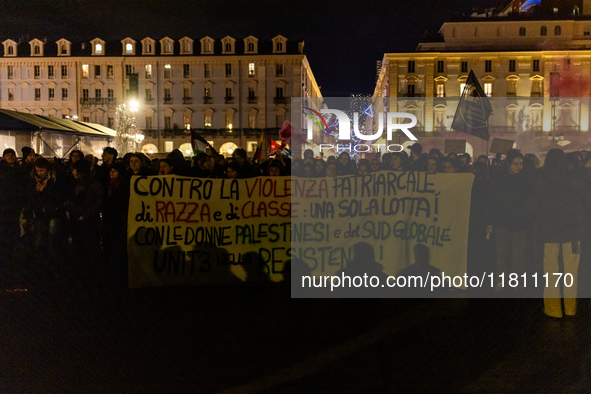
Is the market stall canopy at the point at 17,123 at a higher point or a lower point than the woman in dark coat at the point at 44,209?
higher

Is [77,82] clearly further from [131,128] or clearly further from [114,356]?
[114,356]

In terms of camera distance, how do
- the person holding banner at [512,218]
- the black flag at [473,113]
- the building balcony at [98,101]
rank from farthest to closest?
the building balcony at [98,101], the black flag at [473,113], the person holding banner at [512,218]

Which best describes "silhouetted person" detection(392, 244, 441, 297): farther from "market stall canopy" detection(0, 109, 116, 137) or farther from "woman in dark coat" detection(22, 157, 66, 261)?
"market stall canopy" detection(0, 109, 116, 137)

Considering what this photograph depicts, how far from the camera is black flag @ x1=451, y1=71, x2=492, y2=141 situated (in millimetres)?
11258

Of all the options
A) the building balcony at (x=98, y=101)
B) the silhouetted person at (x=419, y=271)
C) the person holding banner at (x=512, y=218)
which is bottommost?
the silhouetted person at (x=419, y=271)

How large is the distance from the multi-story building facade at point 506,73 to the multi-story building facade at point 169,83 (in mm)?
13863

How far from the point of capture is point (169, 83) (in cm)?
6253

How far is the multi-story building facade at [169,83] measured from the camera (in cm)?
6138

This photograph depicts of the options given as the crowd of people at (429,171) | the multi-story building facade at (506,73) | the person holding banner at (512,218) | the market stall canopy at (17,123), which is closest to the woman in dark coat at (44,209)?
the crowd of people at (429,171)

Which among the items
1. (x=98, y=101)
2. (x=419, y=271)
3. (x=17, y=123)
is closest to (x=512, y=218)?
(x=419, y=271)

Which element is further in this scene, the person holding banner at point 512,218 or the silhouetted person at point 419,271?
the silhouetted person at point 419,271

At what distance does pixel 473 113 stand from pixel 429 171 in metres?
5.20

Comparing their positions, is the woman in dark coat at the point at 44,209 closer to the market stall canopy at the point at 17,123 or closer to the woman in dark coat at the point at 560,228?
the woman in dark coat at the point at 560,228

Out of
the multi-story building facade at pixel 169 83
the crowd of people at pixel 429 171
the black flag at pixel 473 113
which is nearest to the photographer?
the crowd of people at pixel 429 171
